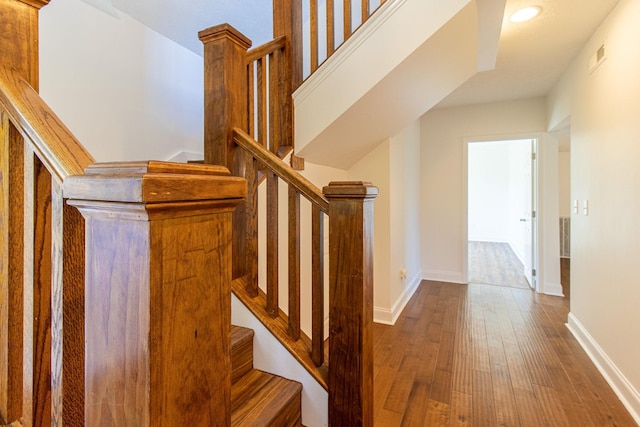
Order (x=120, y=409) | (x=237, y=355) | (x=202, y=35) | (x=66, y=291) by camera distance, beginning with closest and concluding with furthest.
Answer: (x=120, y=409)
(x=66, y=291)
(x=237, y=355)
(x=202, y=35)

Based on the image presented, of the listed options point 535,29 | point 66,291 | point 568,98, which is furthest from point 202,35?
point 568,98

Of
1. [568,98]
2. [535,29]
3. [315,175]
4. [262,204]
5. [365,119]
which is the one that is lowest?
[262,204]

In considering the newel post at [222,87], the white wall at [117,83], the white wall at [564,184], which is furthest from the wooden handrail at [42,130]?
the white wall at [564,184]

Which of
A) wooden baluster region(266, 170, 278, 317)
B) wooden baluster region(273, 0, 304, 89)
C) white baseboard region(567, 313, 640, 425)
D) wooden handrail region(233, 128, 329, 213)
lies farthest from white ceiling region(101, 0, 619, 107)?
white baseboard region(567, 313, 640, 425)

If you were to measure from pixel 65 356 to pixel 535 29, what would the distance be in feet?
10.4

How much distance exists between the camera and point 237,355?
4.32ft

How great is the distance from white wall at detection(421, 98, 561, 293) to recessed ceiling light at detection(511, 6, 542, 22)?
6.40 ft

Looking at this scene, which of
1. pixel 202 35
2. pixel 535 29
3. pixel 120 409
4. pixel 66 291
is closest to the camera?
pixel 120 409

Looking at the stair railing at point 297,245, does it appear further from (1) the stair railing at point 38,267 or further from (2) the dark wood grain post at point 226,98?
(1) the stair railing at point 38,267

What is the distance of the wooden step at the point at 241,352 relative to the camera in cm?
130

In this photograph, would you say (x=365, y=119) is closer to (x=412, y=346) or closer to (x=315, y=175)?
(x=315, y=175)

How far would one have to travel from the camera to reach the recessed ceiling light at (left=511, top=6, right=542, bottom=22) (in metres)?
2.08

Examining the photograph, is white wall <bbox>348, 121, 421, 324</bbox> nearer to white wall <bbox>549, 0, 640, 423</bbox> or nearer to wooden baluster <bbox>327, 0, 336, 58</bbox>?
wooden baluster <bbox>327, 0, 336, 58</bbox>

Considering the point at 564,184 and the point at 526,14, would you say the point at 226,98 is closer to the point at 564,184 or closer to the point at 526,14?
the point at 526,14
